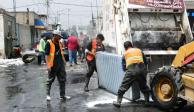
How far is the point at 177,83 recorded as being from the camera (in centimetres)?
987

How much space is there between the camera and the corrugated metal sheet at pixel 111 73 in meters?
11.4

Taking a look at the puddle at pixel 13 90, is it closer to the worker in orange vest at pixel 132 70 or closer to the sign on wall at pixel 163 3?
the worker in orange vest at pixel 132 70

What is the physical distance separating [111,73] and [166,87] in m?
2.49

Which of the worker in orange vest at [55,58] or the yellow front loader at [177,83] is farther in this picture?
the worker in orange vest at [55,58]

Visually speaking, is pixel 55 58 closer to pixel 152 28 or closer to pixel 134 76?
pixel 134 76

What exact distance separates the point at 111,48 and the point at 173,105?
218 inches

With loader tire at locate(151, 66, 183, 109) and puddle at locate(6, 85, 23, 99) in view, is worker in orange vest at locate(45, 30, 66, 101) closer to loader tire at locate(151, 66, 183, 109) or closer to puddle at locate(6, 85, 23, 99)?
puddle at locate(6, 85, 23, 99)

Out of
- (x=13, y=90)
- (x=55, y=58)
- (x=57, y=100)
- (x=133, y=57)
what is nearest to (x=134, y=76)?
(x=133, y=57)

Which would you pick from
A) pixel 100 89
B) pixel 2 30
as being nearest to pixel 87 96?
pixel 100 89

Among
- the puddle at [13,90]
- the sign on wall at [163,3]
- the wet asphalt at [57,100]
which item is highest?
the sign on wall at [163,3]

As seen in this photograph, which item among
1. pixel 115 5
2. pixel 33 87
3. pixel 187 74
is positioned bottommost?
pixel 33 87

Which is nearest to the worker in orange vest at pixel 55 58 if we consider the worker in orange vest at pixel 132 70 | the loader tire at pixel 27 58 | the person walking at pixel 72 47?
the worker in orange vest at pixel 132 70

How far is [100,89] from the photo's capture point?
1387 cm

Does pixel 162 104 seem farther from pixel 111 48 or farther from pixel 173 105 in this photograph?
pixel 111 48
